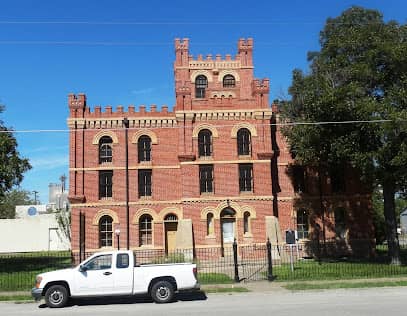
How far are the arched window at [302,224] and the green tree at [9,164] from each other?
18.4m

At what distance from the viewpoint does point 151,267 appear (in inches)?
586

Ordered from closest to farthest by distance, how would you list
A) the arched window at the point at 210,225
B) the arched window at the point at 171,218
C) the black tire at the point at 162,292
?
the black tire at the point at 162,292 < the arched window at the point at 210,225 < the arched window at the point at 171,218

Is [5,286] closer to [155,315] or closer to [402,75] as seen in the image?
[155,315]

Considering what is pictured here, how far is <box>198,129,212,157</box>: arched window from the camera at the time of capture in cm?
3231

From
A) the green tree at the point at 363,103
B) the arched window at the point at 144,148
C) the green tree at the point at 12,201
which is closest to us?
the green tree at the point at 363,103


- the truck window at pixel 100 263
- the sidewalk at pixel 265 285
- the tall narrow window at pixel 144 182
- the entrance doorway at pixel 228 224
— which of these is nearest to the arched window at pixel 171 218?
the tall narrow window at pixel 144 182

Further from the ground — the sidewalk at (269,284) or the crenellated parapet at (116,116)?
the crenellated parapet at (116,116)

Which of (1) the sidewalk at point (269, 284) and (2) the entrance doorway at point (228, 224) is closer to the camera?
(1) the sidewalk at point (269, 284)

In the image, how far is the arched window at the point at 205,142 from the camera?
106ft

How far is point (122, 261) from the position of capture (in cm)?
1490

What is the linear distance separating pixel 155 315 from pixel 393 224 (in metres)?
18.4

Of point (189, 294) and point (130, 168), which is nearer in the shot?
point (189, 294)

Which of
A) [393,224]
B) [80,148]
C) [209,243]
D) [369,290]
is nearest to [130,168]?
[80,148]

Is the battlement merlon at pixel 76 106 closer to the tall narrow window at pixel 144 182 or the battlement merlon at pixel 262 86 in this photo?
the tall narrow window at pixel 144 182
